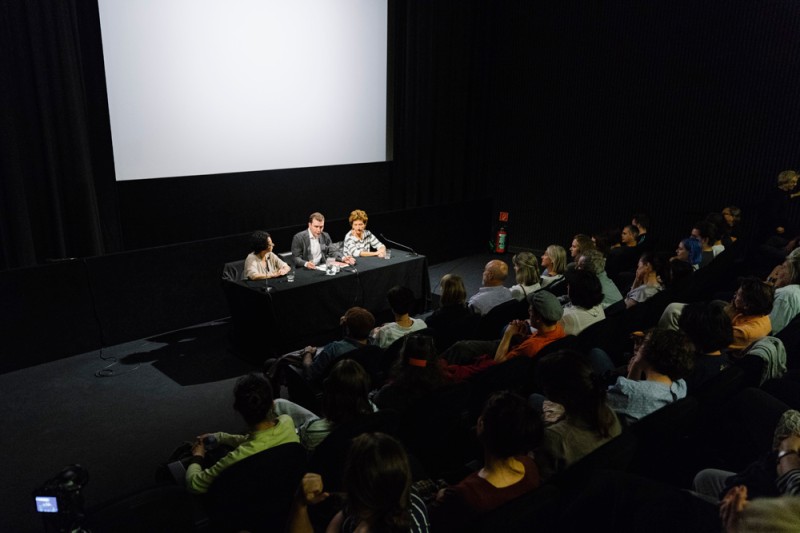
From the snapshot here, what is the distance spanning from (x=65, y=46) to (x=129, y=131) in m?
0.91

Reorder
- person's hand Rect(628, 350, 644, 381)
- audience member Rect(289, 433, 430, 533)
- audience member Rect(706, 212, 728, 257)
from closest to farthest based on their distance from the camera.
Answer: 1. audience member Rect(289, 433, 430, 533)
2. person's hand Rect(628, 350, 644, 381)
3. audience member Rect(706, 212, 728, 257)

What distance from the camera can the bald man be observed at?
443cm

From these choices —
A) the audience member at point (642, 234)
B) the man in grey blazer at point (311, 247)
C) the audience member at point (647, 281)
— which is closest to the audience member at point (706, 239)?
the audience member at point (642, 234)

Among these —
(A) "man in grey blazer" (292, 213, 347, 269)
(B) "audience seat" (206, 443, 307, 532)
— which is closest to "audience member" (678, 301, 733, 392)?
(B) "audience seat" (206, 443, 307, 532)

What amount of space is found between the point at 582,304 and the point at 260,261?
290 centimetres

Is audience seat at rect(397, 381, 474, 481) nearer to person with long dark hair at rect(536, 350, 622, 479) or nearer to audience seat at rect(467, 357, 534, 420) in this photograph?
audience seat at rect(467, 357, 534, 420)

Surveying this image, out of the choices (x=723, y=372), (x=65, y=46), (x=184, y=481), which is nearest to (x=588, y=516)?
(x=723, y=372)

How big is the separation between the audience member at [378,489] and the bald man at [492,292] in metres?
2.69

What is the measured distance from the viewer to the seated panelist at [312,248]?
5891 mm

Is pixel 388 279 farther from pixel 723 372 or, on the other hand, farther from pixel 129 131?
pixel 723 372

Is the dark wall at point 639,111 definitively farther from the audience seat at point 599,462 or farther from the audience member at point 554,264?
the audience seat at point 599,462

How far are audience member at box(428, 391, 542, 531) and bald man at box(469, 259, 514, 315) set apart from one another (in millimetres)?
2343

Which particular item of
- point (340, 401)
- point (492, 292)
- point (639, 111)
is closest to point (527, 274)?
point (492, 292)

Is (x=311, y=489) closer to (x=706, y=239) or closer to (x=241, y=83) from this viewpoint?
(x=706, y=239)
